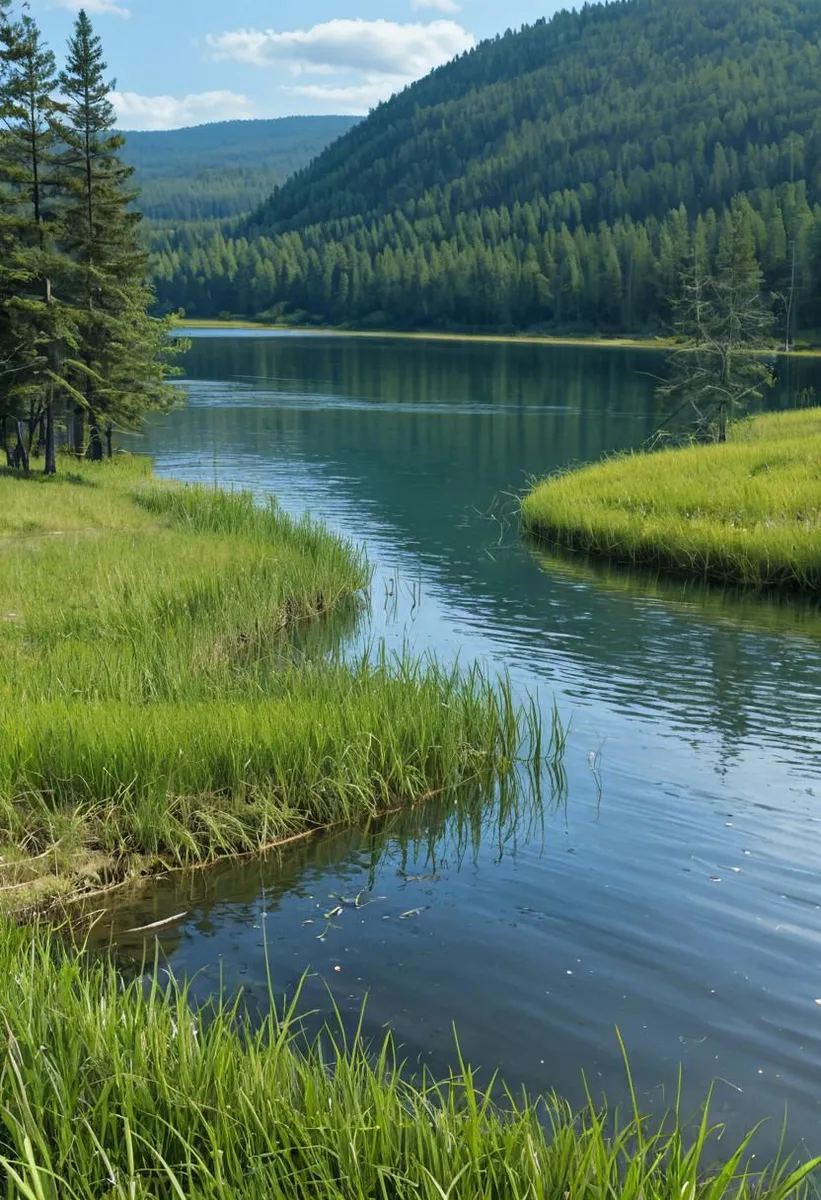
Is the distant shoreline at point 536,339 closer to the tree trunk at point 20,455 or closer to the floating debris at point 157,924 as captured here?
the tree trunk at point 20,455

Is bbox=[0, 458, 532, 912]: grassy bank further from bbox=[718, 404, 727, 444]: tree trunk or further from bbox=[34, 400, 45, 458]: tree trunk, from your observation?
bbox=[718, 404, 727, 444]: tree trunk

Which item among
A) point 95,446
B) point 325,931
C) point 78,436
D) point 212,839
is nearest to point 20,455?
point 95,446

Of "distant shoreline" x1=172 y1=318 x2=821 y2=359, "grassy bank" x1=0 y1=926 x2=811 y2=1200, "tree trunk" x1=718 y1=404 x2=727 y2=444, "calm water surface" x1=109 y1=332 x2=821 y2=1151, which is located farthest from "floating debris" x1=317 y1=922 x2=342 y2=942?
"distant shoreline" x1=172 y1=318 x2=821 y2=359

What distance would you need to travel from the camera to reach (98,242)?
3806cm

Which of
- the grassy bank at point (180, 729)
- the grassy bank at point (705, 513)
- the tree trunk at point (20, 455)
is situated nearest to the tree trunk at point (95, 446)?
the tree trunk at point (20, 455)

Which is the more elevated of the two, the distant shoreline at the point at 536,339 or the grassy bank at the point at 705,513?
the distant shoreline at the point at 536,339

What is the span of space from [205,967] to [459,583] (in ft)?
56.8

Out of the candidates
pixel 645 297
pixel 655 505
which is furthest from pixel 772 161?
pixel 655 505

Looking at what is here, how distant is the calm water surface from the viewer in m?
8.04

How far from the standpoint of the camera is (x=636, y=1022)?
823 cm

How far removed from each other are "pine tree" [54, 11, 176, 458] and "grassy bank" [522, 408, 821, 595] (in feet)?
47.2

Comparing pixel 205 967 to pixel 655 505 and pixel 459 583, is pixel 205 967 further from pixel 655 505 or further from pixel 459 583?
pixel 655 505

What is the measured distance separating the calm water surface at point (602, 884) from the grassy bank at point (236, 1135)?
196 centimetres

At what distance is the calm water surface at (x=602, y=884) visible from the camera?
26.4 feet
